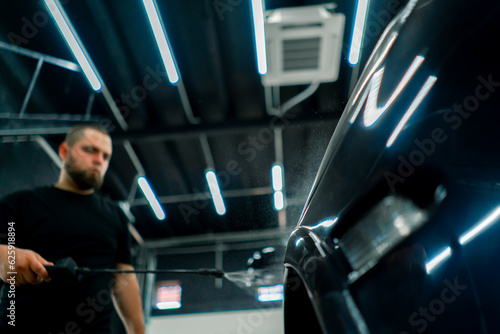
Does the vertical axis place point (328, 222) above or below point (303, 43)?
below

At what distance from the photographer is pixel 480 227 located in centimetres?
24

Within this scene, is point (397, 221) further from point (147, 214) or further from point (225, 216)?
point (147, 214)

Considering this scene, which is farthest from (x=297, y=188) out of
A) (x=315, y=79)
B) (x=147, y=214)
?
(x=147, y=214)

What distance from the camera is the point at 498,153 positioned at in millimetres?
244

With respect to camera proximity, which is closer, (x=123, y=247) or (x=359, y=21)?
(x=123, y=247)

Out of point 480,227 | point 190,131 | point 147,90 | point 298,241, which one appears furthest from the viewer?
point 190,131

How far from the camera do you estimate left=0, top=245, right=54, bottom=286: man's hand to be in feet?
2.63

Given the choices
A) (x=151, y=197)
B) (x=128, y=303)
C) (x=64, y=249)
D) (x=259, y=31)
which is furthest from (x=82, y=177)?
(x=151, y=197)

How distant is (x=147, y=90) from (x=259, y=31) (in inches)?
48.9

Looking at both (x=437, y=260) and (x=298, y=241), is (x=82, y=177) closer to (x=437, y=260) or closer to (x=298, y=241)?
(x=298, y=241)

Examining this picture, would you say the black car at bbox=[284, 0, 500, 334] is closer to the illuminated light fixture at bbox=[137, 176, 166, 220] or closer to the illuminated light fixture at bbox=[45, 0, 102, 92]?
the illuminated light fixture at bbox=[45, 0, 102, 92]

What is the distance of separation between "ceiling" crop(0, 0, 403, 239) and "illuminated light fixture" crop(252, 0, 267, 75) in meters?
0.11

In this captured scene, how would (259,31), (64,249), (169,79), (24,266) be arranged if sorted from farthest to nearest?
(169,79)
(259,31)
(64,249)
(24,266)

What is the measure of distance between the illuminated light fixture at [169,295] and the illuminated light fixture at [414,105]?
5549 mm
